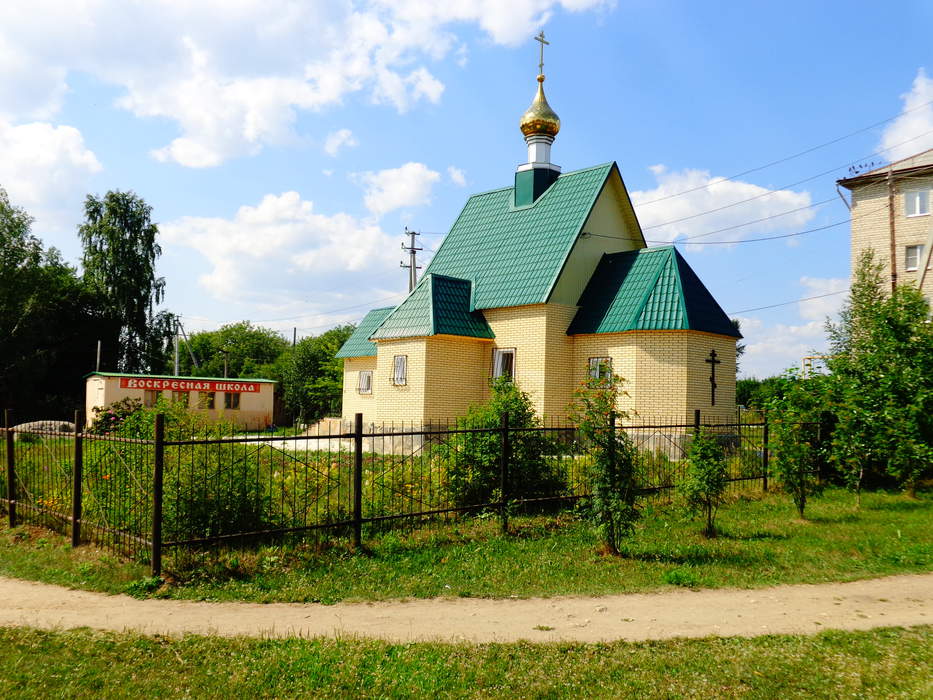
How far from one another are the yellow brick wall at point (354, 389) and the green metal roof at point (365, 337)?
8.9 inches

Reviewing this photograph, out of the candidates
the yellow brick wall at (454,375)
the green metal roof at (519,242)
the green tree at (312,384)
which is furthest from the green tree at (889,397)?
the green tree at (312,384)

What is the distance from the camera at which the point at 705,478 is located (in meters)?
9.31

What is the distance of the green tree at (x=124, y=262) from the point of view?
3991 cm

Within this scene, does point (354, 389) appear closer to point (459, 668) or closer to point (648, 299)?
point (648, 299)

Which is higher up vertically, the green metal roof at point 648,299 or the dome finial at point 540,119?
the dome finial at point 540,119

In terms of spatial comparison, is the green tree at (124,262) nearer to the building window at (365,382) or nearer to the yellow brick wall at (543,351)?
the building window at (365,382)

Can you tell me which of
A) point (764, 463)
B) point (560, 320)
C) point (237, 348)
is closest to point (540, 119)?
point (560, 320)

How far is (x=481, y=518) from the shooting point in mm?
9672

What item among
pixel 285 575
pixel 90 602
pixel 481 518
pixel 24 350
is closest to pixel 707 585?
pixel 481 518

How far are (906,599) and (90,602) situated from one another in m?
8.14

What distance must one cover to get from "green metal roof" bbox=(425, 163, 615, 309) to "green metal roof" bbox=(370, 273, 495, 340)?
18.7 inches

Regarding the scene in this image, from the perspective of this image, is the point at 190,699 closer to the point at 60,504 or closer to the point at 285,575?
the point at 285,575

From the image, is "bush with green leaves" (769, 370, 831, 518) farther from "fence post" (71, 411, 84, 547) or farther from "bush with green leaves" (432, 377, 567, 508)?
"fence post" (71, 411, 84, 547)

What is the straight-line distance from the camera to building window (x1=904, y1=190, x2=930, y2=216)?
93.4 feet
